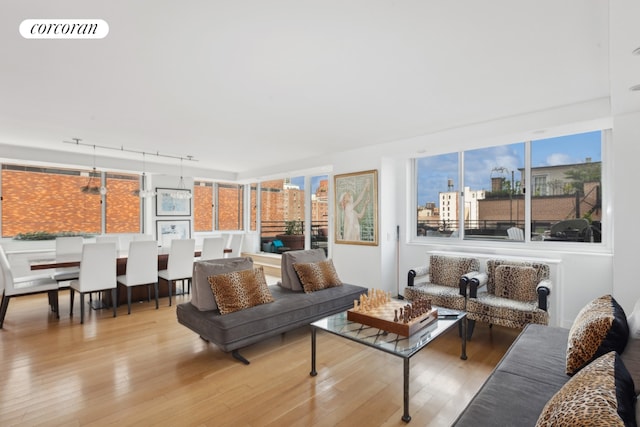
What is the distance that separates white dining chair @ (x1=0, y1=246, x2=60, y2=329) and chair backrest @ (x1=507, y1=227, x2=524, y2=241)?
6.01 meters

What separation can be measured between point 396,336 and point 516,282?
1.90 meters

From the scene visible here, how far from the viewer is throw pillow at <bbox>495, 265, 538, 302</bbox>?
3432mm

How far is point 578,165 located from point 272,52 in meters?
3.79

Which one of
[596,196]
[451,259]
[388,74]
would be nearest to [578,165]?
[596,196]

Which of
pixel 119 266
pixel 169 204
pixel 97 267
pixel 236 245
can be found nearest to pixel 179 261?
pixel 119 266

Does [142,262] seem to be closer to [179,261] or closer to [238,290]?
[179,261]

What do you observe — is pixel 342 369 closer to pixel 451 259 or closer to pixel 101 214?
pixel 451 259

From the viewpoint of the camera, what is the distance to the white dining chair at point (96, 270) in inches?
156

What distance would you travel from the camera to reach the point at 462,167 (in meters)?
4.73

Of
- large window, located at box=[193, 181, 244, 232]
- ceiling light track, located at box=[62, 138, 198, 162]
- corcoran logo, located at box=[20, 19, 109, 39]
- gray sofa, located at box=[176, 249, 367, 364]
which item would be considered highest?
corcoran logo, located at box=[20, 19, 109, 39]

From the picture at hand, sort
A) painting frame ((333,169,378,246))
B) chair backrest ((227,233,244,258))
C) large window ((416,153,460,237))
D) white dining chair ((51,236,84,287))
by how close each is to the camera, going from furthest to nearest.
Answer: chair backrest ((227,233,244,258))
painting frame ((333,169,378,246))
large window ((416,153,460,237))
white dining chair ((51,236,84,287))

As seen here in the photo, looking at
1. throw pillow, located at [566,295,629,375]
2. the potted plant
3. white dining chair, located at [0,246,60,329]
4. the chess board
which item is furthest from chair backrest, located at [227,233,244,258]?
throw pillow, located at [566,295,629,375]

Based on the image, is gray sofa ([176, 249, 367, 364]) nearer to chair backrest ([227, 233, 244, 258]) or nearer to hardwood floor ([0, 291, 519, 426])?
hardwood floor ([0, 291, 519, 426])

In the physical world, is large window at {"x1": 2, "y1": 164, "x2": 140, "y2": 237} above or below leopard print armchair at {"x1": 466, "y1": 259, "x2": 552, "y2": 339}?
above
